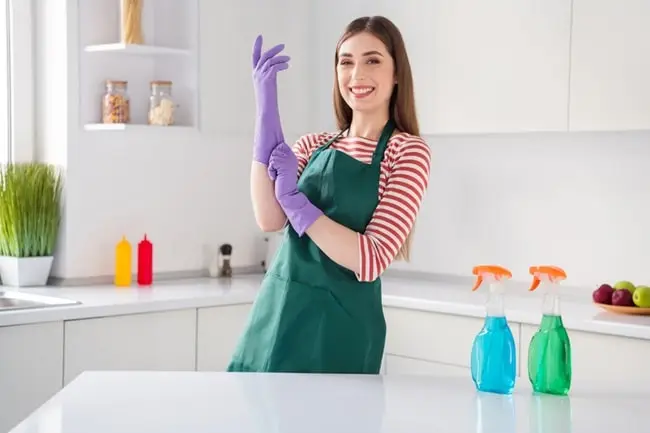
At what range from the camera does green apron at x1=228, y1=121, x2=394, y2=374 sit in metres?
2.27

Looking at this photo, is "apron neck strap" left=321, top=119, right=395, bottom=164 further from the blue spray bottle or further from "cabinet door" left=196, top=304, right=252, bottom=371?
"cabinet door" left=196, top=304, right=252, bottom=371

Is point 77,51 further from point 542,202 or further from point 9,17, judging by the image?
point 542,202

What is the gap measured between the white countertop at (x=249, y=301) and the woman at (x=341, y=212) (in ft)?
3.22

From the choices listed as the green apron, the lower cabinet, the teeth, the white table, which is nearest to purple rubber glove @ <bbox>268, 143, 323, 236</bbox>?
the green apron

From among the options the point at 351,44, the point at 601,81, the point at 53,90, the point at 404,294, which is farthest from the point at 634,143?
the point at 53,90

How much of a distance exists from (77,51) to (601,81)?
185 centimetres

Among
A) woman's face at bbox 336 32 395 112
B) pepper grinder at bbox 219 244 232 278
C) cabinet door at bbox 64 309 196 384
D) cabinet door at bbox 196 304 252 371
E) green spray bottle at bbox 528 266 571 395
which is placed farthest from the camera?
pepper grinder at bbox 219 244 232 278

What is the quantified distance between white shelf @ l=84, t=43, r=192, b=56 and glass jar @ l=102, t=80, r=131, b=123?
12 cm

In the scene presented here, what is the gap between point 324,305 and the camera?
2.28 m

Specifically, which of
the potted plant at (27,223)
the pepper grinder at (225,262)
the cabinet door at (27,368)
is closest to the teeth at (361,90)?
the cabinet door at (27,368)

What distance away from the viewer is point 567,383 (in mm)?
1874

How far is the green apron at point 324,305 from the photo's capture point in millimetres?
2271

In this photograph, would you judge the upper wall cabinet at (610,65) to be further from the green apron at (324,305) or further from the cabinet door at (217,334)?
the cabinet door at (217,334)

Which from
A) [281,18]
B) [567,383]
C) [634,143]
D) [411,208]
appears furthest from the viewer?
[281,18]
